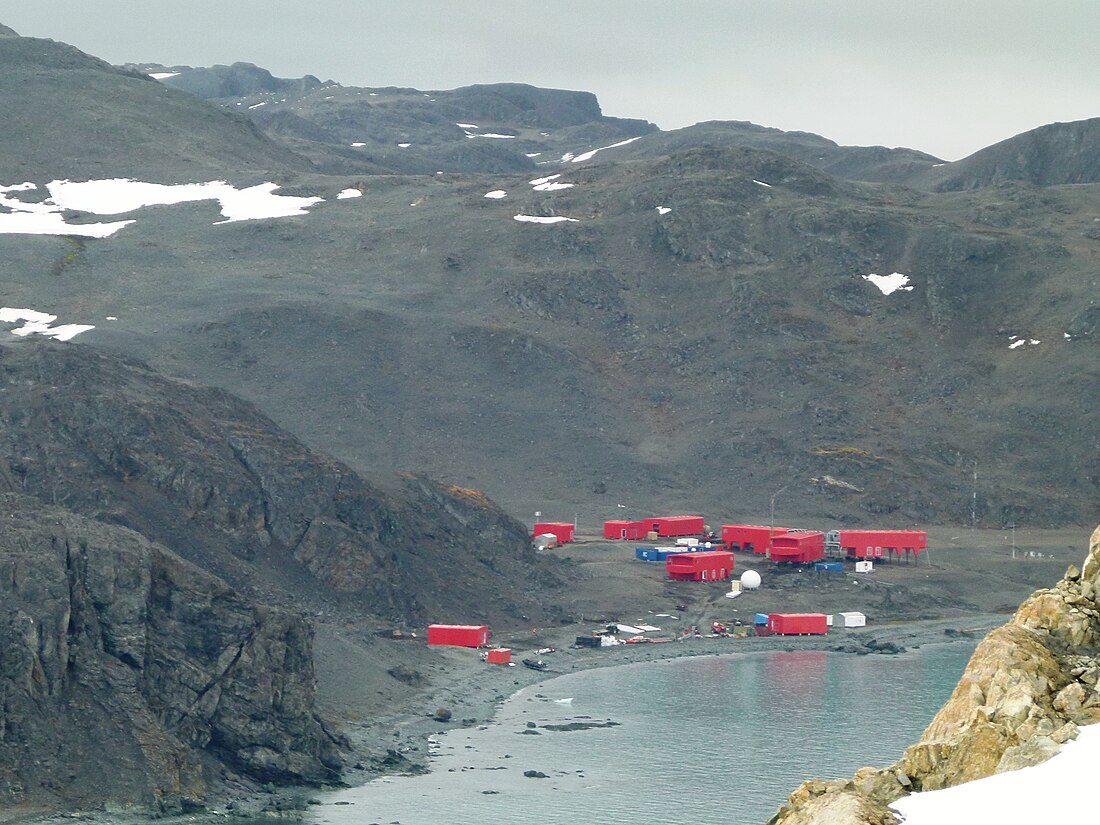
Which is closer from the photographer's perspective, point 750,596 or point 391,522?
point 391,522

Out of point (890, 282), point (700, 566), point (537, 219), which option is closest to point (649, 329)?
point (537, 219)

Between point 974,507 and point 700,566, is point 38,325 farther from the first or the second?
point 974,507

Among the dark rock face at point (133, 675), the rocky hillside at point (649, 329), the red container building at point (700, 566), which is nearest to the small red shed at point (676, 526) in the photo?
the rocky hillside at point (649, 329)

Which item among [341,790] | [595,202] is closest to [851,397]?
[595,202]

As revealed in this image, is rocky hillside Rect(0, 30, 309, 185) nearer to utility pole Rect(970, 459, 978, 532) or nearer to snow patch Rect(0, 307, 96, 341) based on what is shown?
snow patch Rect(0, 307, 96, 341)

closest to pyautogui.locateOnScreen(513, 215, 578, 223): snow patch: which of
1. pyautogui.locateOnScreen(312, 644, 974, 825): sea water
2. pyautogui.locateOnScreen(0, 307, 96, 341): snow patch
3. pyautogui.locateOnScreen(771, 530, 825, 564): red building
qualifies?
pyautogui.locateOnScreen(0, 307, 96, 341): snow patch

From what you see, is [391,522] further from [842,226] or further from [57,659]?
[842,226]

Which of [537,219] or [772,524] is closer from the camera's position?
[772,524]
